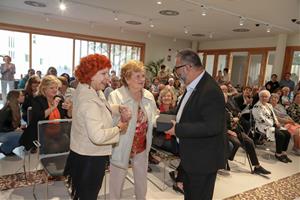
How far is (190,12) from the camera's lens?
592cm

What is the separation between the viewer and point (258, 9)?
5.35 meters

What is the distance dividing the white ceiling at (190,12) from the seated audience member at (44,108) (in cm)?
330

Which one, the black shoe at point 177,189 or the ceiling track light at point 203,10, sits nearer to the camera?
the black shoe at point 177,189

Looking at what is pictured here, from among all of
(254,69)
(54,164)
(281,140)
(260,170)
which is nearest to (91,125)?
(54,164)

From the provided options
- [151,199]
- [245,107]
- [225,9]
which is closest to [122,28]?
[225,9]

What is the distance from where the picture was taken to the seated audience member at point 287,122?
4.51 meters

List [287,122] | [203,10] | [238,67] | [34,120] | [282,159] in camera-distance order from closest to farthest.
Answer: [34,120]
[282,159]
[287,122]
[203,10]
[238,67]

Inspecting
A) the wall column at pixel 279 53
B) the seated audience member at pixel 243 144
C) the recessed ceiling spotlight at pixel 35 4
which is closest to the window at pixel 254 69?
the wall column at pixel 279 53

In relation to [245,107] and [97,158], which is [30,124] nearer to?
[97,158]

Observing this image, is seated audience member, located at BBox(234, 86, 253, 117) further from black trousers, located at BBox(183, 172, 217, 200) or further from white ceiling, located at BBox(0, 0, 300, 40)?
black trousers, located at BBox(183, 172, 217, 200)

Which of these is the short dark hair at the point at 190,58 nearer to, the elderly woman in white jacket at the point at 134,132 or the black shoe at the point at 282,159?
the elderly woman in white jacket at the point at 134,132

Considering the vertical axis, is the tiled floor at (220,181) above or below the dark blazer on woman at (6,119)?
below

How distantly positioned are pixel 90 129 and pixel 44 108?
1536 mm

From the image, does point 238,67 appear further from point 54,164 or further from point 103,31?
point 54,164
